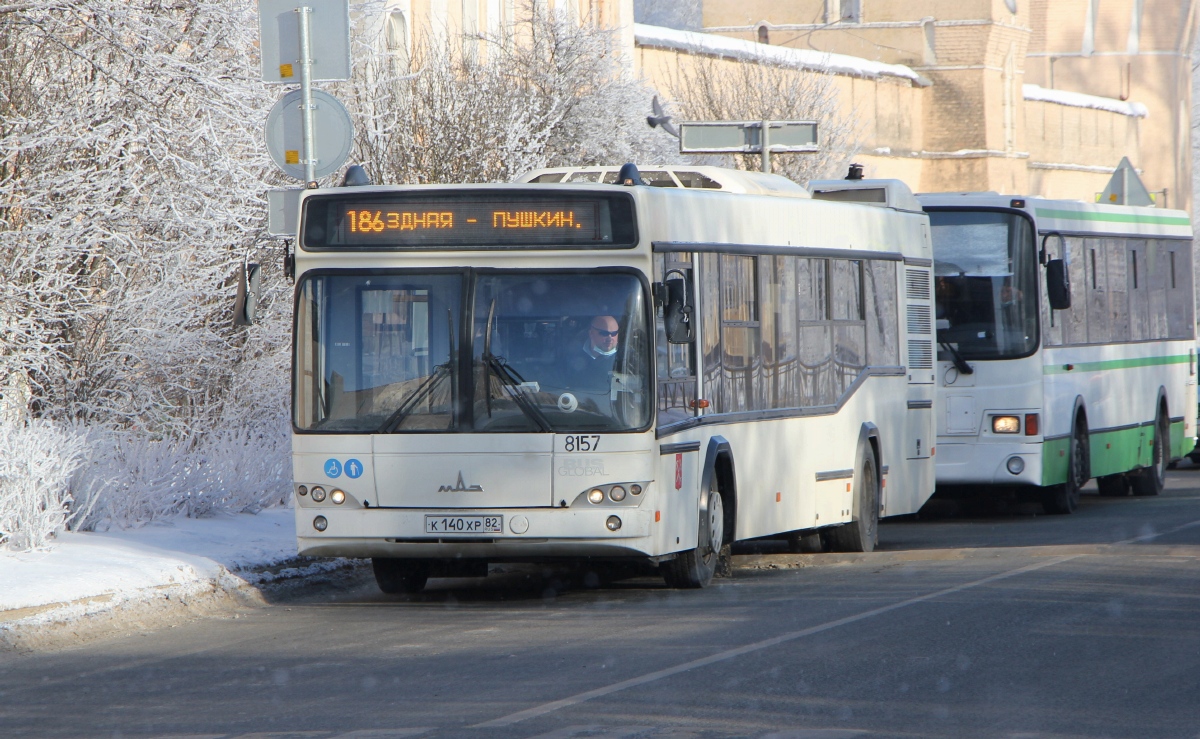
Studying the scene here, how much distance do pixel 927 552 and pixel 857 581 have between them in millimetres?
2394

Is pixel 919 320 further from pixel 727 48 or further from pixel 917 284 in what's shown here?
pixel 727 48

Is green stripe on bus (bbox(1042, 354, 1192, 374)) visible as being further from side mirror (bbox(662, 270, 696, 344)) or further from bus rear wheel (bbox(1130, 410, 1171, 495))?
side mirror (bbox(662, 270, 696, 344))

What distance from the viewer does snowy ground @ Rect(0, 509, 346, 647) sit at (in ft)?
36.5

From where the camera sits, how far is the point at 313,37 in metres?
14.5

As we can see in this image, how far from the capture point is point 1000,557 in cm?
1473

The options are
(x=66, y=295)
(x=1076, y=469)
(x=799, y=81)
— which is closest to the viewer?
(x=66, y=295)

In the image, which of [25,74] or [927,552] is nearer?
[927,552]

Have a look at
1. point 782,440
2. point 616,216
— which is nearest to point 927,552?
point 782,440

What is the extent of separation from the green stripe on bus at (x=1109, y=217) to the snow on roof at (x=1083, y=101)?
45096 mm

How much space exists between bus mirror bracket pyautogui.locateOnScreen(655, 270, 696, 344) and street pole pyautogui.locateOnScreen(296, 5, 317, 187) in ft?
11.3

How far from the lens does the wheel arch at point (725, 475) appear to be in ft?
42.1

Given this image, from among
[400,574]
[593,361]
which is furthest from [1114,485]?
[593,361]

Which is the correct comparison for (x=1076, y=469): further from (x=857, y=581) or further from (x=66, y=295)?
(x=66, y=295)

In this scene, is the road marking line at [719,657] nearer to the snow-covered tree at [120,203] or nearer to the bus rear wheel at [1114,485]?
the snow-covered tree at [120,203]
